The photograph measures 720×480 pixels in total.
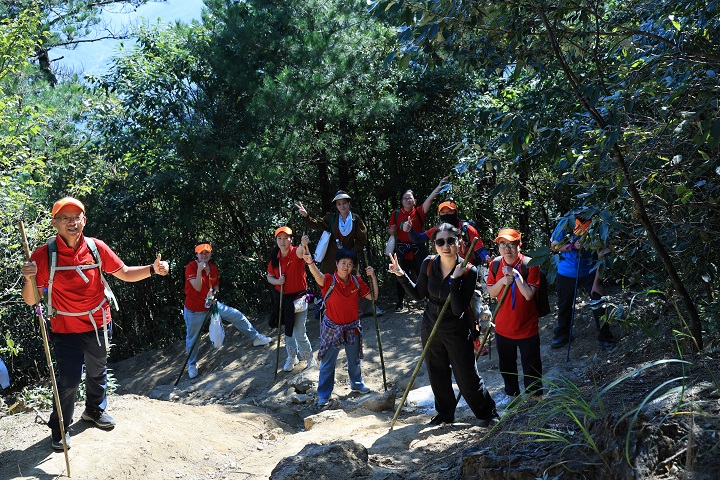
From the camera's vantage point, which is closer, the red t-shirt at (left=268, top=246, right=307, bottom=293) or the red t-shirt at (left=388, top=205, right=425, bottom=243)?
the red t-shirt at (left=268, top=246, right=307, bottom=293)

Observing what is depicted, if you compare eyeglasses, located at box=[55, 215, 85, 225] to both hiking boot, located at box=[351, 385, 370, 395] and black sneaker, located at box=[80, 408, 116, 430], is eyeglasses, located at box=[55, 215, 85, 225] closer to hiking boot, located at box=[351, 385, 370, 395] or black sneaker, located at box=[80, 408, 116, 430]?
black sneaker, located at box=[80, 408, 116, 430]

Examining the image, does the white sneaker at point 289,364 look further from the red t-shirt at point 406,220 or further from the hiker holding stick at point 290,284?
the red t-shirt at point 406,220

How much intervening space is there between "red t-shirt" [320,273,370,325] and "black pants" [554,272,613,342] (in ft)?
7.41

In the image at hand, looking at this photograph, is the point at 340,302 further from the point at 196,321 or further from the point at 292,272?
the point at 196,321

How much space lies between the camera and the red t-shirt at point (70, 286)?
5996 mm

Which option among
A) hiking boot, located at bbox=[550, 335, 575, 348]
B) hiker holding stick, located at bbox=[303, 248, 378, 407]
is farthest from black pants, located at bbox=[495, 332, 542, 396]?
hiking boot, located at bbox=[550, 335, 575, 348]

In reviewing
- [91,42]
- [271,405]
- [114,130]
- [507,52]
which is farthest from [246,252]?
[507,52]

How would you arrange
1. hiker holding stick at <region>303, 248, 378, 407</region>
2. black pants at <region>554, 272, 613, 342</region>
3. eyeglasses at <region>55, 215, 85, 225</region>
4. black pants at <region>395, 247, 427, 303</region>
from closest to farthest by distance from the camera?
eyeglasses at <region>55, 215, 85, 225</region>, hiker holding stick at <region>303, 248, 378, 407</region>, black pants at <region>554, 272, 613, 342</region>, black pants at <region>395, 247, 427, 303</region>

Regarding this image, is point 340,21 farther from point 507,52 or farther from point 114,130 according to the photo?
point 507,52

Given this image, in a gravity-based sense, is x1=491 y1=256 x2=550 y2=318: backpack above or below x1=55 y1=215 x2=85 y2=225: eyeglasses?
below

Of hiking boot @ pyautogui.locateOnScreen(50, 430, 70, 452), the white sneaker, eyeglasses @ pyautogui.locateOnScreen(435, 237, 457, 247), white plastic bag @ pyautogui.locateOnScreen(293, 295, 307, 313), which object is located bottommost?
the white sneaker

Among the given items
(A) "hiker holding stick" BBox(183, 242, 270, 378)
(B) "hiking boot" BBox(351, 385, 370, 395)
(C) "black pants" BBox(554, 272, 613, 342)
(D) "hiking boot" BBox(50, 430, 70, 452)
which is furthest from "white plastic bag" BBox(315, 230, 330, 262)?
(D) "hiking boot" BBox(50, 430, 70, 452)

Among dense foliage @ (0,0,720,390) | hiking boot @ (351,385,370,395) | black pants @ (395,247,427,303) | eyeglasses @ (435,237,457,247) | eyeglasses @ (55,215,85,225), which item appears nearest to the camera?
eyeglasses @ (435,237,457,247)

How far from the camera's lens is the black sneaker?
6504 mm
